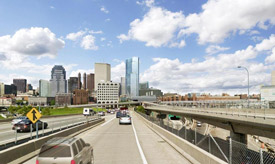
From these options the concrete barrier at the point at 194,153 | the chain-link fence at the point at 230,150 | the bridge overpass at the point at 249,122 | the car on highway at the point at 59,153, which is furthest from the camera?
the bridge overpass at the point at 249,122

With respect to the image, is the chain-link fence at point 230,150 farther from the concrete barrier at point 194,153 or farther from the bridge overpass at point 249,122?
the bridge overpass at point 249,122

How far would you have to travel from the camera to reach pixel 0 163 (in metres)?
8.77

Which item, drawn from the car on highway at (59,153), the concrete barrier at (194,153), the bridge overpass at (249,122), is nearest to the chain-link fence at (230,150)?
the concrete barrier at (194,153)

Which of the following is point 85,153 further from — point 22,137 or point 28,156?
point 22,137

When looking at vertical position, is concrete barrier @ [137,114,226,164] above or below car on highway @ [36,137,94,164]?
below

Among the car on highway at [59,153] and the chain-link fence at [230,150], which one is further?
the chain-link fence at [230,150]

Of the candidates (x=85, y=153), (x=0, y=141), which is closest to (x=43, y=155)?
(x=85, y=153)

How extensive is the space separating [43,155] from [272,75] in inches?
4916

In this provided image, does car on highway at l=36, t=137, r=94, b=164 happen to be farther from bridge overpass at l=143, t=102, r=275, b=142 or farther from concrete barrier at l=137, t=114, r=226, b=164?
bridge overpass at l=143, t=102, r=275, b=142

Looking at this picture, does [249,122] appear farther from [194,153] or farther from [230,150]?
[230,150]

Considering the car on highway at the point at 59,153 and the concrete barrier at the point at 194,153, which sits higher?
the car on highway at the point at 59,153

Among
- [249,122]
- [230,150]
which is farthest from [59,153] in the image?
[249,122]

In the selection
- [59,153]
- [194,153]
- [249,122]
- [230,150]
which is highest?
[59,153]

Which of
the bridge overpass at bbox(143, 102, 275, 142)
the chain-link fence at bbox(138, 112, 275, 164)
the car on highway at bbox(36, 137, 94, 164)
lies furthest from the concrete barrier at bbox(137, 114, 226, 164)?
the bridge overpass at bbox(143, 102, 275, 142)
